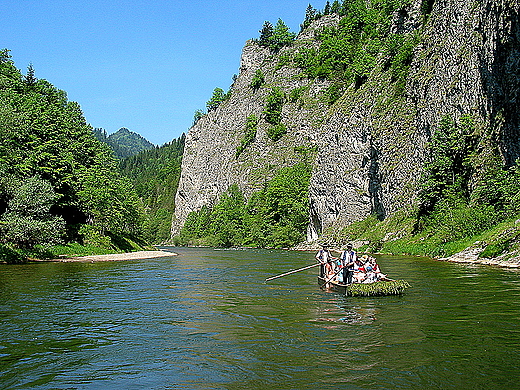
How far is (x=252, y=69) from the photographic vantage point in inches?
5482

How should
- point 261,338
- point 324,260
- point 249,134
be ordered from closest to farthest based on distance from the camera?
1. point 261,338
2. point 324,260
3. point 249,134

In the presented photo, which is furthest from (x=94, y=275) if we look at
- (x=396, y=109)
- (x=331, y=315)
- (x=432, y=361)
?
(x=396, y=109)

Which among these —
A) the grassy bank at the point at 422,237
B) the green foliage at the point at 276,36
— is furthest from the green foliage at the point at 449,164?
A: the green foliage at the point at 276,36

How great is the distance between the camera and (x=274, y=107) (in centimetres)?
11931

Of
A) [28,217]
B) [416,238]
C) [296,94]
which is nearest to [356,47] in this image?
[296,94]

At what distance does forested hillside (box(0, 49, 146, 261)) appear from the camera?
37.7 m

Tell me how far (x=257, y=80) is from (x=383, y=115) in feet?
227

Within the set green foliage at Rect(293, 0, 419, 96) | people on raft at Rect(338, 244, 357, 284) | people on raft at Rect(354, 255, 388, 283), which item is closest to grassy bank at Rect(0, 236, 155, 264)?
people on raft at Rect(338, 244, 357, 284)

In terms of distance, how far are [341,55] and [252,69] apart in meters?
34.0

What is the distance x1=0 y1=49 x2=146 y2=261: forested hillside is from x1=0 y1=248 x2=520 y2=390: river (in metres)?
17.9

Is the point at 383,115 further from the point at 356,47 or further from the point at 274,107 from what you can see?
the point at 274,107

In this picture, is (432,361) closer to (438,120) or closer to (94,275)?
(94,275)

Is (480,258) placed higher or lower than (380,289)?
higher

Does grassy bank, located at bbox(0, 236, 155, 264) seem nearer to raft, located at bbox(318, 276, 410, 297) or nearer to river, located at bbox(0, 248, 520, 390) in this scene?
river, located at bbox(0, 248, 520, 390)
